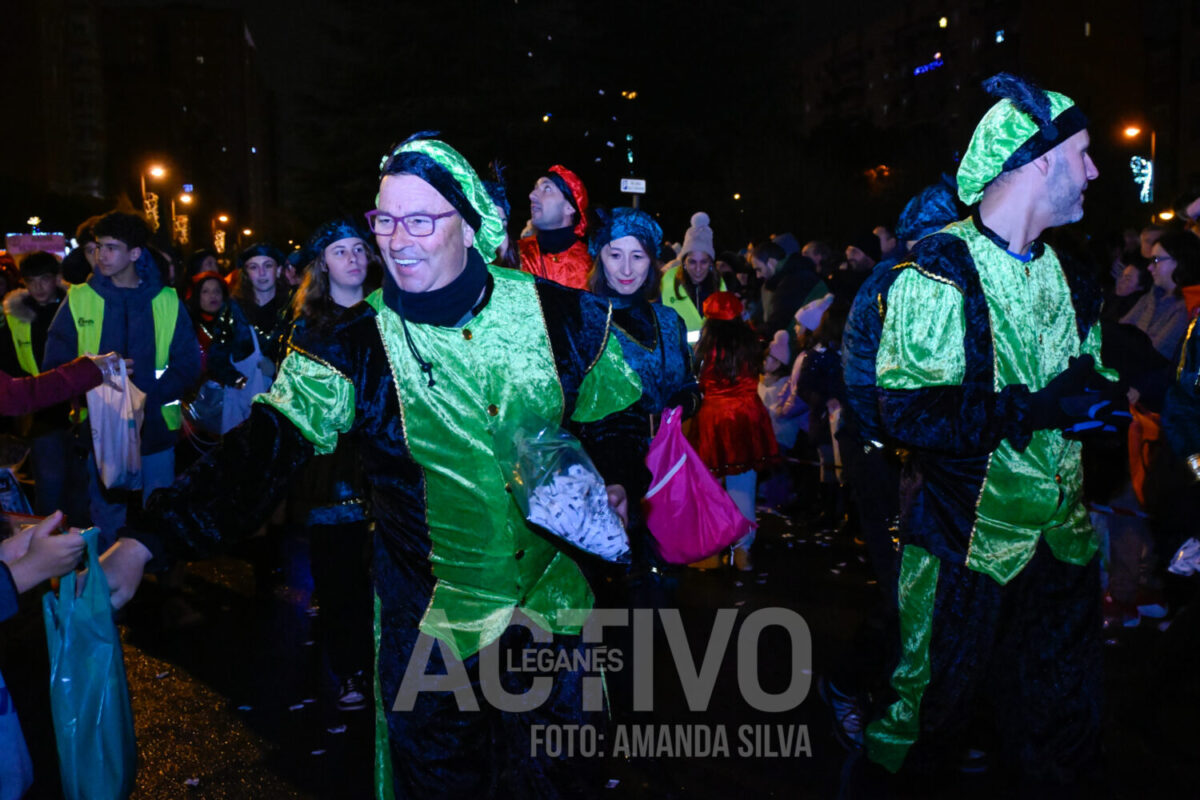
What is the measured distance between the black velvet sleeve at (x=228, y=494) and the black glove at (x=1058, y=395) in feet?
7.03

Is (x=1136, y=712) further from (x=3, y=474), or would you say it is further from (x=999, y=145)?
(x=3, y=474)

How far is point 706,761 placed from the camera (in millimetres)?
4754

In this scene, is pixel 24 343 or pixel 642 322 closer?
pixel 642 322

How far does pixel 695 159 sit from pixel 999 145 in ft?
97.5

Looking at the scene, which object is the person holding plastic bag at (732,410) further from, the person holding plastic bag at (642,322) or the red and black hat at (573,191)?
the person holding plastic bag at (642,322)

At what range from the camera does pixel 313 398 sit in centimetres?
292

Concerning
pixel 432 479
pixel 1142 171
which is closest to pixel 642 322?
pixel 432 479

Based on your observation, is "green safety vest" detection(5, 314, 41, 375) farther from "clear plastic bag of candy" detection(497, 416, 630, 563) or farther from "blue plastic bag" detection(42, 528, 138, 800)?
"clear plastic bag of candy" detection(497, 416, 630, 563)

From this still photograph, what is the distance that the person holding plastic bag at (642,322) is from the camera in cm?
512

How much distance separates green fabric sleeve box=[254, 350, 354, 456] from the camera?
291 cm

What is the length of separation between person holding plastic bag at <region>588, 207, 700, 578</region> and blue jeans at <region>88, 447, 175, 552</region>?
298cm

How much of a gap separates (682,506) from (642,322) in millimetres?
876

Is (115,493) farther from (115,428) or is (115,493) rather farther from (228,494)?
(228,494)

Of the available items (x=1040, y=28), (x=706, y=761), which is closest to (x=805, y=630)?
(x=706, y=761)
